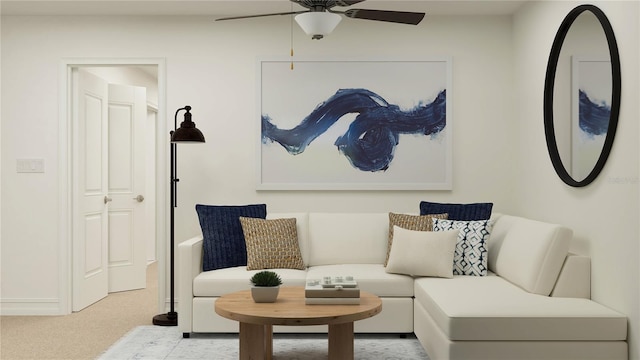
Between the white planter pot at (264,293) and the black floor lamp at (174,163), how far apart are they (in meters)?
1.48

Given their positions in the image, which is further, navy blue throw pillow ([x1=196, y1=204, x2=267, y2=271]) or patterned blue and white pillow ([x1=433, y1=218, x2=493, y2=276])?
navy blue throw pillow ([x1=196, y1=204, x2=267, y2=271])

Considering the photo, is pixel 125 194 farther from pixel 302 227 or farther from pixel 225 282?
pixel 225 282

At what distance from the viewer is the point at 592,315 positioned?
3.03 meters

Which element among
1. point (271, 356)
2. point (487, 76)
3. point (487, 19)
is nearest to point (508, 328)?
point (271, 356)

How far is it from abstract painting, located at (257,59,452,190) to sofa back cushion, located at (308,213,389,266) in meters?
0.39

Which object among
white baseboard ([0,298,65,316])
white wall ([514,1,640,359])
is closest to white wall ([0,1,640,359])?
white baseboard ([0,298,65,316])

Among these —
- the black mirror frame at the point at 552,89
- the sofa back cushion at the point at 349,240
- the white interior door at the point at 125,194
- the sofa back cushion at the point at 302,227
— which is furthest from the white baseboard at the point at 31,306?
the black mirror frame at the point at 552,89

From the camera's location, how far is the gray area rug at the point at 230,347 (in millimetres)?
3682

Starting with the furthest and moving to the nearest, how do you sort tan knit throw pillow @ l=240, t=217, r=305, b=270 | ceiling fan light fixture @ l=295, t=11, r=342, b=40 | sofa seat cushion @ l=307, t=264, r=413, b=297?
tan knit throw pillow @ l=240, t=217, r=305, b=270 < sofa seat cushion @ l=307, t=264, r=413, b=297 < ceiling fan light fixture @ l=295, t=11, r=342, b=40

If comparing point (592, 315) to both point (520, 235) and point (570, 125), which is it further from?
point (570, 125)

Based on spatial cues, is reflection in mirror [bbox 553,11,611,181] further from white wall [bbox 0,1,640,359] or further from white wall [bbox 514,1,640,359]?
white wall [bbox 0,1,640,359]

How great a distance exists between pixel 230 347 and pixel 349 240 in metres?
1.23

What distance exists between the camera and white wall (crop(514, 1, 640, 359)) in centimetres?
306

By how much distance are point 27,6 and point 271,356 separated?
10.8 feet
